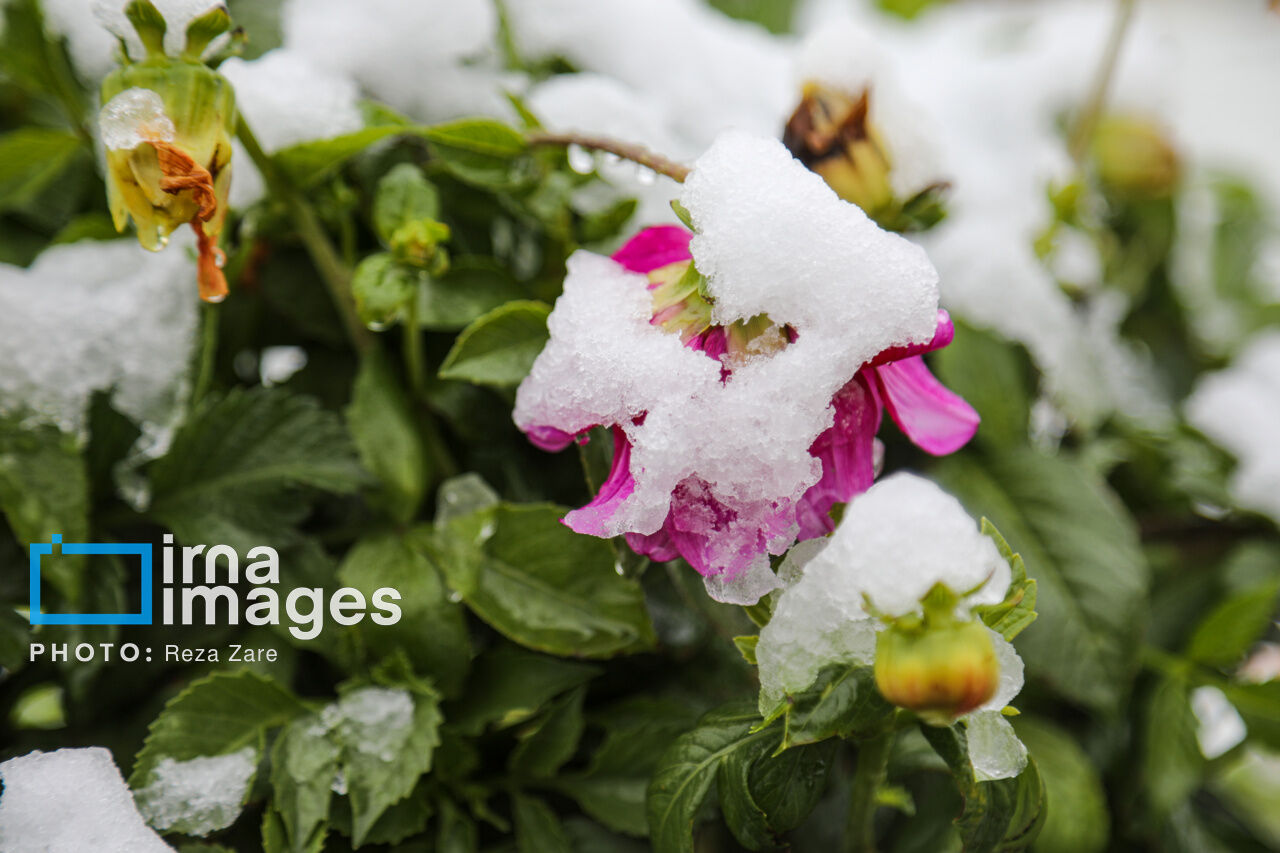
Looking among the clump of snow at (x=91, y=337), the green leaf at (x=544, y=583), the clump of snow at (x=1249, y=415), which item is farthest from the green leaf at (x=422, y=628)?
the clump of snow at (x=1249, y=415)

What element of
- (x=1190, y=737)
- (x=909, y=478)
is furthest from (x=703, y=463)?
(x=1190, y=737)

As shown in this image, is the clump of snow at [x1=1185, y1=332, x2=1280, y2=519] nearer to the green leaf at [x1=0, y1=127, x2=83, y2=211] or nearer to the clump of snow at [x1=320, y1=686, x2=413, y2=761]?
the clump of snow at [x1=320, y1=686, x2=413, y2=761]

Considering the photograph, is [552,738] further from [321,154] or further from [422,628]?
[321,154]

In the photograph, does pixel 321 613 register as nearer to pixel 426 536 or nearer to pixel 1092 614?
pixel 426 536

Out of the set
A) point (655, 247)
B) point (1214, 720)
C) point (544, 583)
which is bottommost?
point (1214, 720)

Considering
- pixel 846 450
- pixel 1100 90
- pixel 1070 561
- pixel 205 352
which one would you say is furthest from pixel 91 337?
pixel 1100 90
